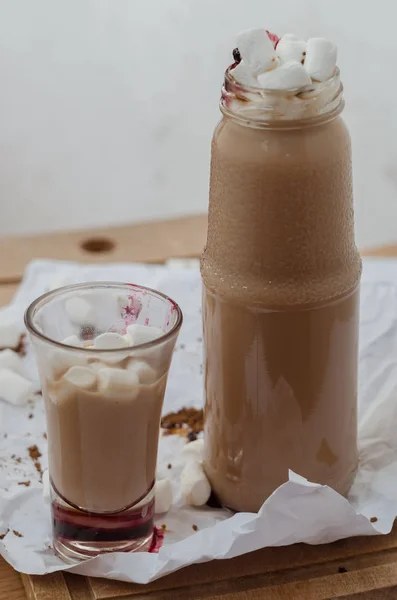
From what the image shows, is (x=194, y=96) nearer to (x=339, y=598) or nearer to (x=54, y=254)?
(x=54, y=254)

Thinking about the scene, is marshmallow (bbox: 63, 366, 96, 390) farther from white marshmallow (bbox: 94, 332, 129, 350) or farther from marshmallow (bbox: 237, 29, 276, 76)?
marshmallow (bbox: 237, 29, 276, 76)

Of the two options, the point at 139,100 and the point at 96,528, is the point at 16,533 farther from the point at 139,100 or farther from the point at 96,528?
the point at 139,100

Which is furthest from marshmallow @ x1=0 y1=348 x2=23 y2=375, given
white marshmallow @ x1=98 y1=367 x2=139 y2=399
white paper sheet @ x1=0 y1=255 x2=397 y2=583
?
white marshmallow @ x1=98 y1=367 x2=139 y2=399

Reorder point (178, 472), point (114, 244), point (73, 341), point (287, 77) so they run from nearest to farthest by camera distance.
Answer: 1. point (287, 77)
2. point (73, 341)
3. point (178, 472)
4. point (114, 244)

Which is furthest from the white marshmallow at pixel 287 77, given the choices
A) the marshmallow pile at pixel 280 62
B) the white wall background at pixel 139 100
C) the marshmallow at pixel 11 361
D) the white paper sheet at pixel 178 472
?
the white wall background at pixel 139 100

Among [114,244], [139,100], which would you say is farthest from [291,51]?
[139,100]

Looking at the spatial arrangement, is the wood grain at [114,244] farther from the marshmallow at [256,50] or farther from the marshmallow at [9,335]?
the marshmallow at [256,50]

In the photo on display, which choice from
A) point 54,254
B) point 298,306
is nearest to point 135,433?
point 298,306
